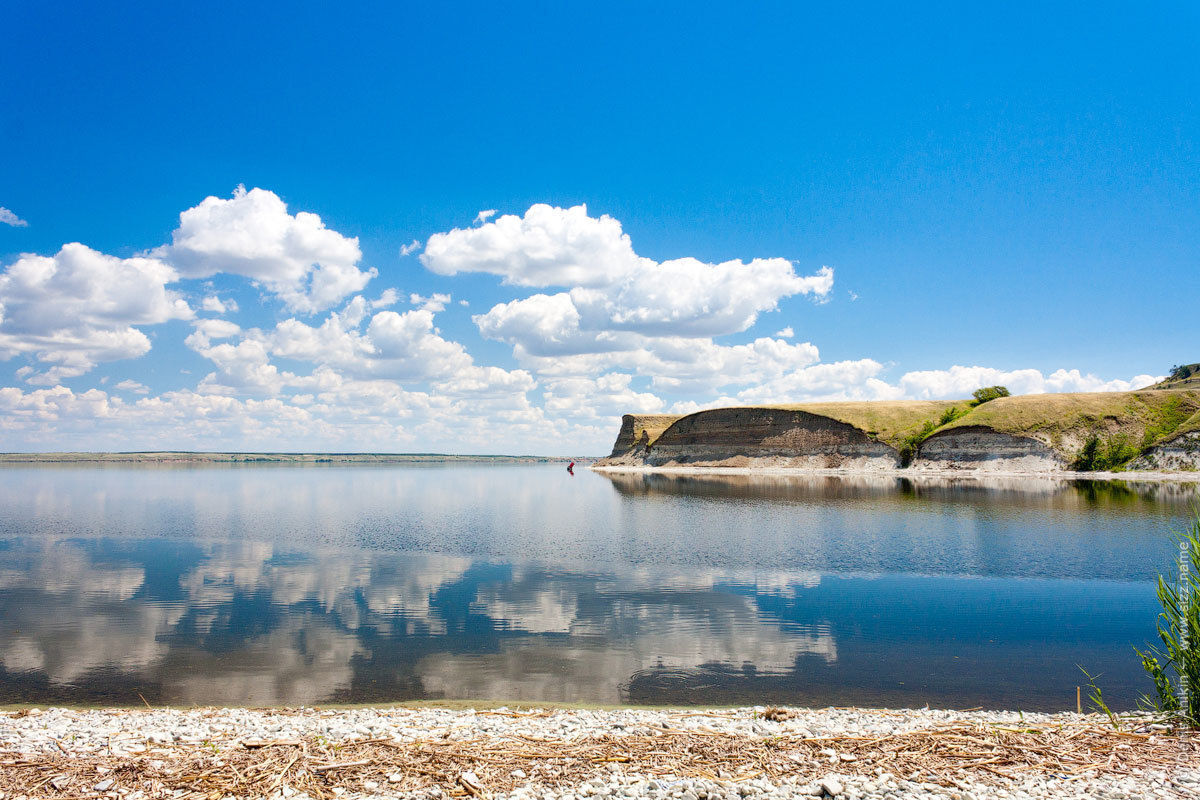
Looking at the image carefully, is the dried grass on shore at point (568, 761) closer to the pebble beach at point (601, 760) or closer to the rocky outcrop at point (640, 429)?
the pebble beach at point (601, 760)

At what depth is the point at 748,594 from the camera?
75.5ft

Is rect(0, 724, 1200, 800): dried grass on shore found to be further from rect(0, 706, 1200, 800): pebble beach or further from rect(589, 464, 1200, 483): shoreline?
rect(589, 464, 1200, 483): shoreline

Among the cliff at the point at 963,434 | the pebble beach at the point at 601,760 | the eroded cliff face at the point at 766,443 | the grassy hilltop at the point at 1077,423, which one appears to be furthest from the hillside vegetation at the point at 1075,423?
the pebble beach at the point at 601,760

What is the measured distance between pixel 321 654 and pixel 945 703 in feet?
46.5

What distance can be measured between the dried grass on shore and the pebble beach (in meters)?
0.02

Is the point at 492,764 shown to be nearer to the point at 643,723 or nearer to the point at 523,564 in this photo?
the point at 643,723

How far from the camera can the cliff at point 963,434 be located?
10819cm

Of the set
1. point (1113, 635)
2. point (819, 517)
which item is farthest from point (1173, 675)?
Answer: point (819, 517)

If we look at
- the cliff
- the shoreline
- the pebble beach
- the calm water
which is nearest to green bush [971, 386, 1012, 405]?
the cliff

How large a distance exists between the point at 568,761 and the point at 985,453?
416ft

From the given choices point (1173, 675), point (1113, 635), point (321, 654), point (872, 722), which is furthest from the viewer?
point (1113, 635)

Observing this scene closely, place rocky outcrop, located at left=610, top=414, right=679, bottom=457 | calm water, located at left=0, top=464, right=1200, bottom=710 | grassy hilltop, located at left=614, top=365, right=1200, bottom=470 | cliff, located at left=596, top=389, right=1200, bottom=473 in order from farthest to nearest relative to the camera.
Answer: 1. rocky outcrop, located at left=610, top=414, right=679, bottom=457
2. cliff, located at left=596, top=389, right=1200, bottom=473
3. grassy hilltop, located at left=614, top=365, right=1200, bottom=470
4. calm water, located at left=0, top=464, right=1200, bottom=710

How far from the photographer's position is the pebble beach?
24.8 ft

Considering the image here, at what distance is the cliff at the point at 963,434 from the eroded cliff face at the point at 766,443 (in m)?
0.22
